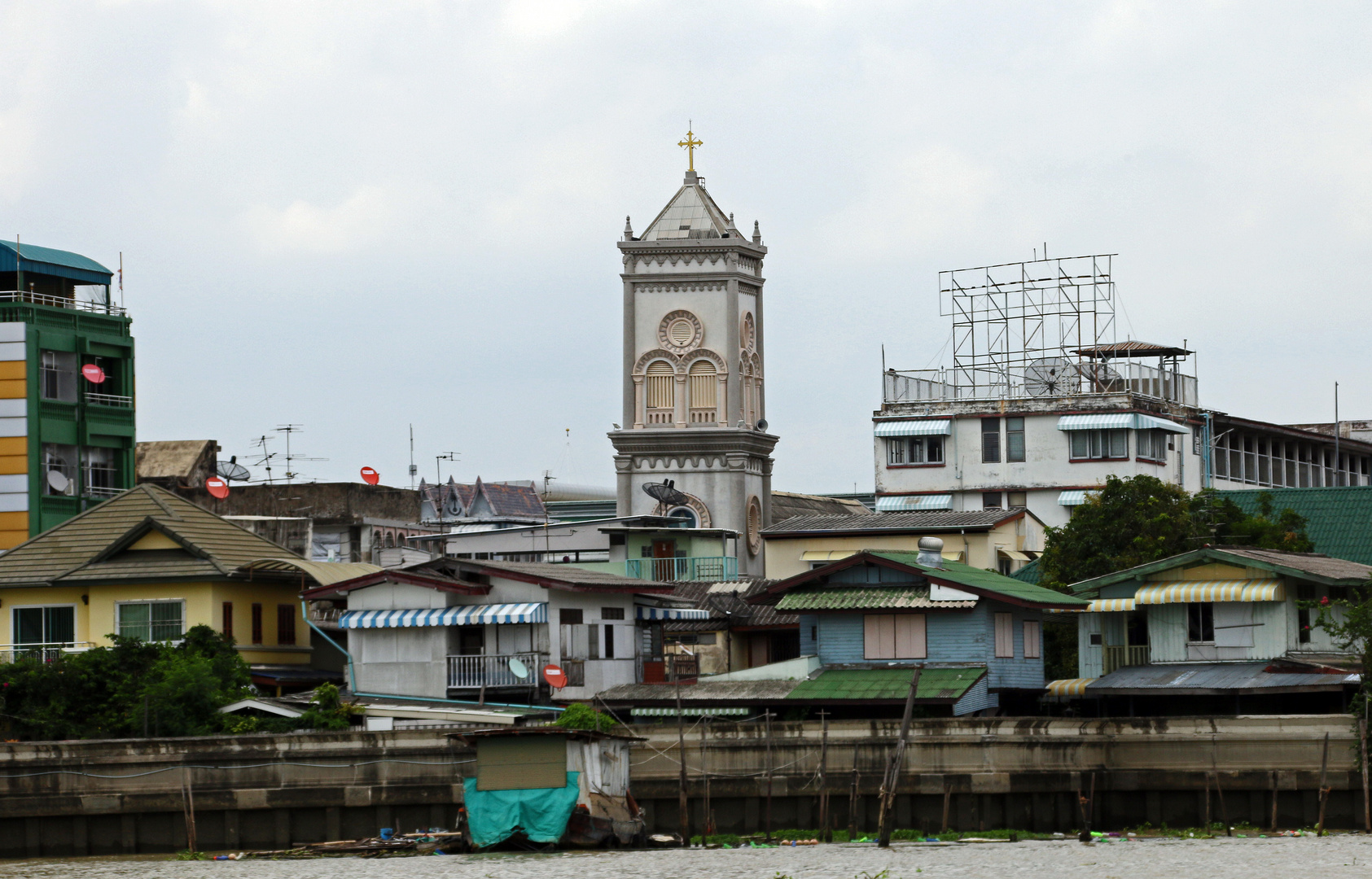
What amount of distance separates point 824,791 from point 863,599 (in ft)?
31.5

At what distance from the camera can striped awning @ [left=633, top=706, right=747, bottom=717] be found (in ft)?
183

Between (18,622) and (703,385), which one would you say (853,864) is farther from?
(703,385)

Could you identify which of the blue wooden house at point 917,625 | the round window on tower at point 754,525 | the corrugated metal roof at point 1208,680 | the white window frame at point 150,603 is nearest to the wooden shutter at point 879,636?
the blue wooden house at point 917,625

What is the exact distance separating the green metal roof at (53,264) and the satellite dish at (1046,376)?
3834cm

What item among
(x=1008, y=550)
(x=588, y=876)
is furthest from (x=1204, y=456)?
(x=588, y=876)

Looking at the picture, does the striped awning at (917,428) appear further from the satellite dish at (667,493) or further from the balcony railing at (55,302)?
the balcony railing at (55,302)

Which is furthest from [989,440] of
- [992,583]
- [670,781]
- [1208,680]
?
[670,781]

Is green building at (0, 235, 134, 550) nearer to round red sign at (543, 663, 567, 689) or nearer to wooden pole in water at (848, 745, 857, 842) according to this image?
round red sign at (543, 663, 567, 689)

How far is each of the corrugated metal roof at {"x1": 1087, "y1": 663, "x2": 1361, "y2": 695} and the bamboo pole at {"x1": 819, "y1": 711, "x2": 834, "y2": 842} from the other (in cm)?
991

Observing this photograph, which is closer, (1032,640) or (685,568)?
(1032,640)

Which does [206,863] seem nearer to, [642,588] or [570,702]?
[570,702]

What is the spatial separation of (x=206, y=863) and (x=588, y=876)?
10031 mm

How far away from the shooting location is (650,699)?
56.6 m

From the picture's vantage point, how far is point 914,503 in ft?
304
